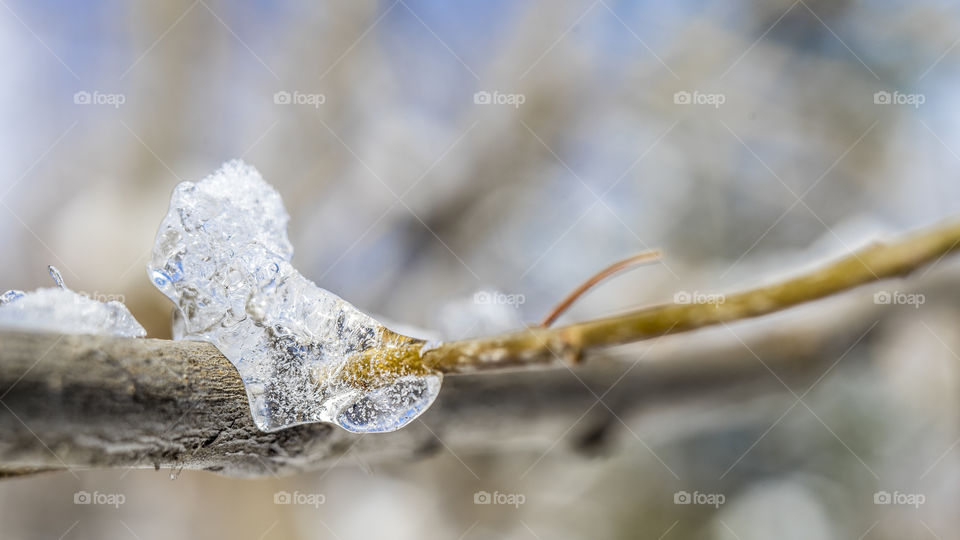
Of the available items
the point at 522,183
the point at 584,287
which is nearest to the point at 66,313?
the point at 584,287

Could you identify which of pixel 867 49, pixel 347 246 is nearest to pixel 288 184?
pixel 347 246

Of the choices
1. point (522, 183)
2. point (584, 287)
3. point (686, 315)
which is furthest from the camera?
point (522, 183)

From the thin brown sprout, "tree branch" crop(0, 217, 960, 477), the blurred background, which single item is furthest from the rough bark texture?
the blurred background

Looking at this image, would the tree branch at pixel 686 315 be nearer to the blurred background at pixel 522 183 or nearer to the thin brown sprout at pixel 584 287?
the thin brown sprout at pixel 584 287

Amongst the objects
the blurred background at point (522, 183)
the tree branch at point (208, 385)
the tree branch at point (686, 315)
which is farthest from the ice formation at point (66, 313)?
the blurred background at point (522, 183)

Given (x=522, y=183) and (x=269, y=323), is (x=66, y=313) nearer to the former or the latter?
(x=269, y=323)

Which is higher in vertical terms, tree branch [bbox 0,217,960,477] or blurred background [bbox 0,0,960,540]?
blurred background [bbox 0,0,960,540]

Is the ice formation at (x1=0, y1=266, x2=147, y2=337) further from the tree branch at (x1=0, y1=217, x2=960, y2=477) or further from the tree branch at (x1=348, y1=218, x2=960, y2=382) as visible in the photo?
the tree branch at (x1=348, y1=218, x2=960, y2=382)
